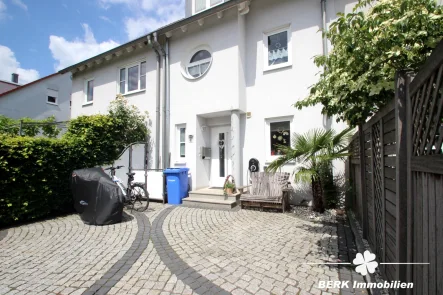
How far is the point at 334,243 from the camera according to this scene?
394 cm

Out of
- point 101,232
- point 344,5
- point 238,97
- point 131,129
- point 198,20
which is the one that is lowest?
point 101,232

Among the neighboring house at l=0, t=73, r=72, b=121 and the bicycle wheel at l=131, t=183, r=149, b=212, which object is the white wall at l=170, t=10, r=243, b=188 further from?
the neighboring house at l=0, t=73, r=72, b=121

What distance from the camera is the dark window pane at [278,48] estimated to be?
723cm

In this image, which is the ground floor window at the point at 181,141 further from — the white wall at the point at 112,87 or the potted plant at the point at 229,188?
the potted plant at the point at 229,188

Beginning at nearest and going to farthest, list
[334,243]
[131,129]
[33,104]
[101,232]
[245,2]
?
[334,243], [101,232], [245,2], [131,129], [33,104]

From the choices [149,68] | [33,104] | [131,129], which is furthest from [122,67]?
[33,104]

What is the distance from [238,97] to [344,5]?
3.97m

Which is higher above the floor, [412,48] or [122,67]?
[122,67]

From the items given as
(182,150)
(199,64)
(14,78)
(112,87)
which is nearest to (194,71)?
(199,64)

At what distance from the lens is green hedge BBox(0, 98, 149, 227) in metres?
5.16

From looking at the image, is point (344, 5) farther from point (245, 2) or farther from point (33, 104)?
point (33, 104)

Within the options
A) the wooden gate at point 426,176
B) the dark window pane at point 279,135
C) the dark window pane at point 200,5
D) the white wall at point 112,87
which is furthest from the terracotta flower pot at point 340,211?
the dark window pane at point 200,5

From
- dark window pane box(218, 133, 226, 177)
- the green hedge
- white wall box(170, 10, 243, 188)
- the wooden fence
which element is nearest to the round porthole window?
white wall box(170, 10, 243, 188)

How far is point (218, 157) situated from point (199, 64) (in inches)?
142
